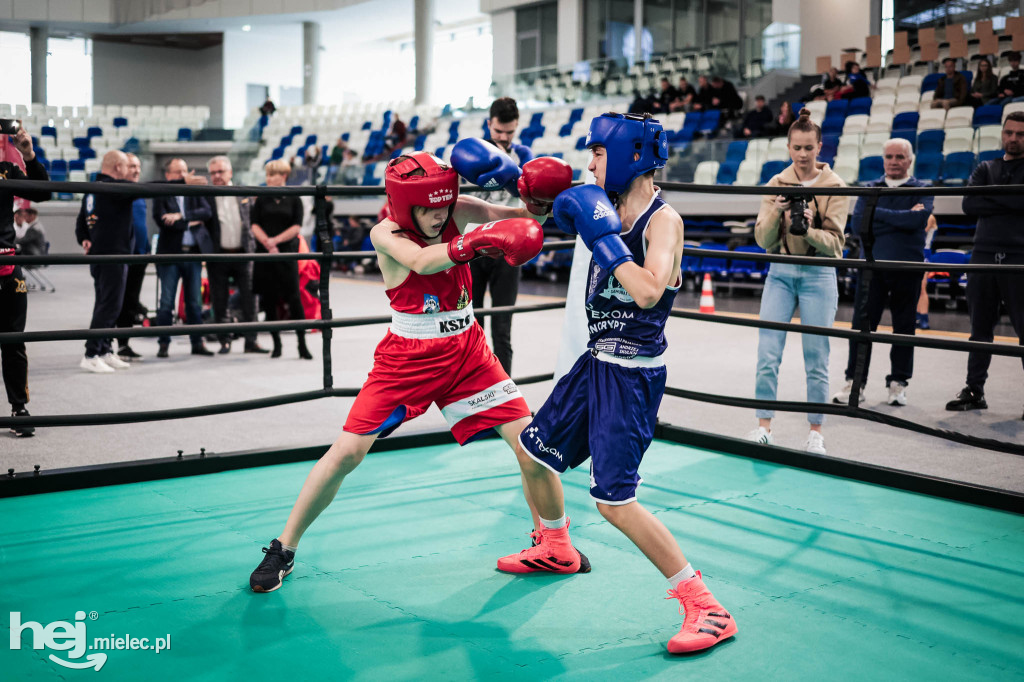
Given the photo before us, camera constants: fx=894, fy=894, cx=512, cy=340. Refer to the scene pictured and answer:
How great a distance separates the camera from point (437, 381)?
8.44ft

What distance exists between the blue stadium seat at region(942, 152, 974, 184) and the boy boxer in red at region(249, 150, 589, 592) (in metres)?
7.77

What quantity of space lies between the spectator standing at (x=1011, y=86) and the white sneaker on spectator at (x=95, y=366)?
9822 millimetres

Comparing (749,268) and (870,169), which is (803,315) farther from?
(749,268)

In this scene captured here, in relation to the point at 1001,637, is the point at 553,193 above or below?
above

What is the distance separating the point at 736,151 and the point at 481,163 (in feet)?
29.5

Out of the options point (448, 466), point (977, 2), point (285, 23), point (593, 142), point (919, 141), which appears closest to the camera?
point (593, 142)

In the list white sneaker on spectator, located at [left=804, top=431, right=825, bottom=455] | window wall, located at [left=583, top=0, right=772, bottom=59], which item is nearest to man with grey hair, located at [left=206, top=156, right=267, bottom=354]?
white sneaker on spectator, located at [left=804, top=431, right=825, bottom=455]

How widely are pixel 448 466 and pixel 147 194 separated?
1.60m

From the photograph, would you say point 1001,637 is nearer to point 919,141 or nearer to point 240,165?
point 919,141

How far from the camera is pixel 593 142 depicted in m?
2.18

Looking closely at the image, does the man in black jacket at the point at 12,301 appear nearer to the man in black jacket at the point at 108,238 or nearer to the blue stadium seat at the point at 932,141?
the man in black jacket at the point at 108,238

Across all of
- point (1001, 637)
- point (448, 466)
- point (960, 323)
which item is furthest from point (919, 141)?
point (1001, 637)

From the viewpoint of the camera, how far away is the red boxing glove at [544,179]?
2318mm

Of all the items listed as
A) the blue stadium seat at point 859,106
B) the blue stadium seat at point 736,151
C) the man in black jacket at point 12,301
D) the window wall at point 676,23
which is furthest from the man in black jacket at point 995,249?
the window wall at point 676,23
